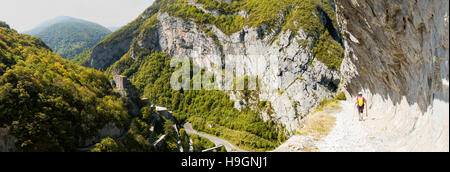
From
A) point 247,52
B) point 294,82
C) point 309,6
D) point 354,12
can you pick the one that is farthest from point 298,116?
point 354,12

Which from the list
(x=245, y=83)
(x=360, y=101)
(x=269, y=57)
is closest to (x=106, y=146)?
(x=360, y=101)

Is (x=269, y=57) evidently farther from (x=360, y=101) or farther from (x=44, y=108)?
(x=360, y=101)

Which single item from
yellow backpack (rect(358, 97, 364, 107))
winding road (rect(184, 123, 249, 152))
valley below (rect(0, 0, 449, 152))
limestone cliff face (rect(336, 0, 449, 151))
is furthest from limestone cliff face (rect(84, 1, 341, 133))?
limestone cliff face (rect(336, 0, 449, 151))

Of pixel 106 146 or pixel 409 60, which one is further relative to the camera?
pixel 106 146

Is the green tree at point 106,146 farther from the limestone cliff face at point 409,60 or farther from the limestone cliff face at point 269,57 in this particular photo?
the limestone cliff face at point 269,57

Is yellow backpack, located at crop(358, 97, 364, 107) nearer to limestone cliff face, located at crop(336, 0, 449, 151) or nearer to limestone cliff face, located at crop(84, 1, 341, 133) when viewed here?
limestone cliff face, located at crop(336, 0, 449, 151)
